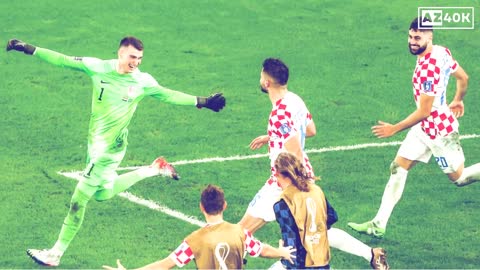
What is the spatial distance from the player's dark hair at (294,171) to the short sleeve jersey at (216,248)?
2.89ft

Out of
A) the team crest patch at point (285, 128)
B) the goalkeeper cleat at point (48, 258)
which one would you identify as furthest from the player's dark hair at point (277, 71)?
the goalkeeper cleat at point (48, 258)

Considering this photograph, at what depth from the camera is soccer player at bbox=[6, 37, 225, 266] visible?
1608cm

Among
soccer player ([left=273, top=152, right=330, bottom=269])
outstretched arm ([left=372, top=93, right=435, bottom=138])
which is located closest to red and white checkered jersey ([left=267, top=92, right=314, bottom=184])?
outstretched arm ([left=372, top=93, right=435, bottom=138])

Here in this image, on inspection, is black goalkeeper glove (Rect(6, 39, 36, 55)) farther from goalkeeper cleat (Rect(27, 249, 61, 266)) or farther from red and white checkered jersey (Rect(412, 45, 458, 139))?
red and white checkered jersey (Rect(412, 45, 458, 139))

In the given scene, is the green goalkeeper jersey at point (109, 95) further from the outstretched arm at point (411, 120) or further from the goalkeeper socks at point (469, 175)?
the goalkeeper socks at point (469, 175)

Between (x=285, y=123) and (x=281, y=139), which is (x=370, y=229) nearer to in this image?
(x=281, y=139)

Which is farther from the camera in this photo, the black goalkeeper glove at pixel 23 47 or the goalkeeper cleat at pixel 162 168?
the goalkeeper cleat at pixel 162 168

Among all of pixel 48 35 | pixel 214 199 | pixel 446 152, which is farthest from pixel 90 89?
pixel 214 199

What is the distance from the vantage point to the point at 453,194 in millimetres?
18625

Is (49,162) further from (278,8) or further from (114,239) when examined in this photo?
(278,8)

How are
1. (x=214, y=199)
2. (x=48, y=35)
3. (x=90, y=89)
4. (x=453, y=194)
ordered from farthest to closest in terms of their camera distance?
(x=48, y=35) → (x=90, y=89) → (x=453, y=194) → (x=214, y=199)

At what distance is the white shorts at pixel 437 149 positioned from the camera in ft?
55.4

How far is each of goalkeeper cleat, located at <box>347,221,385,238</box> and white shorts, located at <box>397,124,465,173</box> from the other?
39.4 inches

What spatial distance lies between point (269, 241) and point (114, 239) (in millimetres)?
2027
